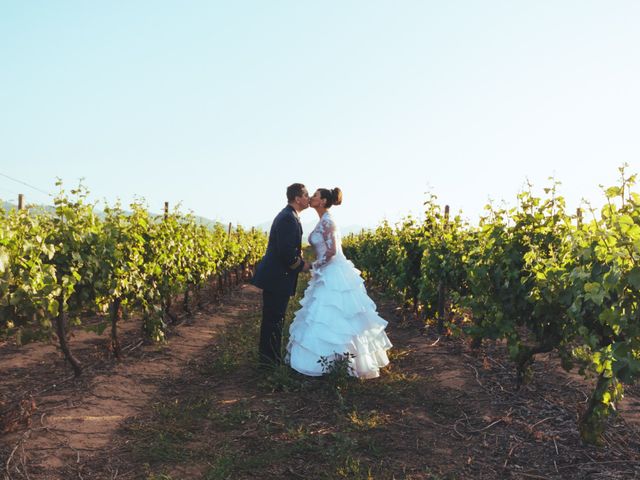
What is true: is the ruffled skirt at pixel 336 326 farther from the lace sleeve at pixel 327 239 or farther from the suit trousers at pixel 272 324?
the suit trousers at pixel 272 324

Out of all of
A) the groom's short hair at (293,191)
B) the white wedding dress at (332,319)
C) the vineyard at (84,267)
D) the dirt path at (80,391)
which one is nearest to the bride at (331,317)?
the white wedding dress at (332,319)

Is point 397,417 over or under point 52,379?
over

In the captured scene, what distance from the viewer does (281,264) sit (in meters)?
6.00

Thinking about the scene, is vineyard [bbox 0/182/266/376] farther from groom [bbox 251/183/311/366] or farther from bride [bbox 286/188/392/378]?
bride [bbox 286/188/392/378]

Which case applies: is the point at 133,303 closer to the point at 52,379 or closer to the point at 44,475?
the point at 52,379

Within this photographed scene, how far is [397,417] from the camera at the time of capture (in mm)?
4914

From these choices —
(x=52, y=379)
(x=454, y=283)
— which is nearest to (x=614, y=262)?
(x=454, y=283)

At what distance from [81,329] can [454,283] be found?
258 inches

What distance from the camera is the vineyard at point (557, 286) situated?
10.5 ft

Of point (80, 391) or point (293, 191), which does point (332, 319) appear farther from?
point (80, 391)

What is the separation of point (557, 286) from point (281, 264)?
9.70 feet

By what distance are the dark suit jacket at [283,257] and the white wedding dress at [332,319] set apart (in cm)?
25

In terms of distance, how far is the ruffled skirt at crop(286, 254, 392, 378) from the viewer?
5805 millimetres

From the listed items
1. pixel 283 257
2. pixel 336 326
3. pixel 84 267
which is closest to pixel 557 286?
pixel 336 326
